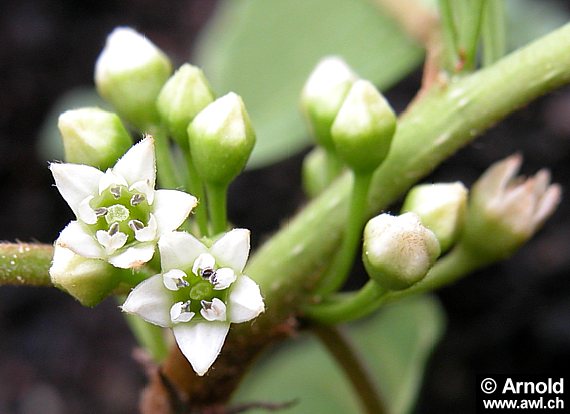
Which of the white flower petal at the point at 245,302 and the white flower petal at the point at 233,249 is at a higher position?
the white flower petal at the point at 233,249

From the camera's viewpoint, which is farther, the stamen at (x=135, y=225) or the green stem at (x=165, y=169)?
the green stem at (x=165, y=169)

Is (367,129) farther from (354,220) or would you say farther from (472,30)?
(472,30)

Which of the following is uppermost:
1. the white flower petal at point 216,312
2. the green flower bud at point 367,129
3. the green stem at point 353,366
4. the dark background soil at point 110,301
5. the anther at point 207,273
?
the green flower bud at point 367,129

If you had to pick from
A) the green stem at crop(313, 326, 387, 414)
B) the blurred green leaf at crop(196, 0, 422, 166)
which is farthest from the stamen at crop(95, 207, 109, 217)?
the blurred green leaf at crop(196, 0, 422, 166)

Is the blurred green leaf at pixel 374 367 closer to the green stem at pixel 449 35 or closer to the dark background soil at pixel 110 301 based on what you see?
the dark background soil at pixel 110 301

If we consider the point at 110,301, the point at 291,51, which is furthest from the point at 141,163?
the point at 110,301

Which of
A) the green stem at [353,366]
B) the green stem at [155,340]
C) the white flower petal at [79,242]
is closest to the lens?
the white flower petal at [79,242]

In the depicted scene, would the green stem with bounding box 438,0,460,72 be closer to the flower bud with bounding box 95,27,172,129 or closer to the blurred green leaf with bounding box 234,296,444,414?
the flower bud with bounding box 95,27,172,129

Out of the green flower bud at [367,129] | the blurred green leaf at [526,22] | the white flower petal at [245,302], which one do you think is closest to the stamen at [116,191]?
the white flower petal at [245,302]

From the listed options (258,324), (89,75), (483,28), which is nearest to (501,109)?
(483,28)
